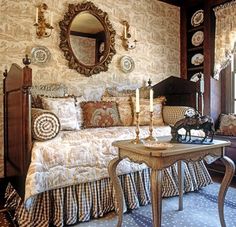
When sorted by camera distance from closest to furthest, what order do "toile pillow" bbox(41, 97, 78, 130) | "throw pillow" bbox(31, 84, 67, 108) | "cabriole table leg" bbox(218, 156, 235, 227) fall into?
"cabriole table leg" bbox(218, 156, 235, 227), "toile pillow" bbox(41, 97, 78, 130), "throw pillow" bbox(31, 84, 67, 108)

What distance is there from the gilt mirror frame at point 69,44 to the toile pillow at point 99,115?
21.4 inches

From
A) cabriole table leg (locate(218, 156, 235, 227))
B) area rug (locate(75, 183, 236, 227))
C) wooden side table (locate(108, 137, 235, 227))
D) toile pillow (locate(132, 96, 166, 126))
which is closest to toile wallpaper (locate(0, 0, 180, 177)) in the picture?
toile pillow (locate(132, 96, 166, 126))

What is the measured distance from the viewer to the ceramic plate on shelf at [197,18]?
3.97m

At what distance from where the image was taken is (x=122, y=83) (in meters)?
3.64

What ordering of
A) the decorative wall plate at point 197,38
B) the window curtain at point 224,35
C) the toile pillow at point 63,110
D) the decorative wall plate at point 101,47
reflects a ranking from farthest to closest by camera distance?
the decorative wall plate at point 197,38 < the window curtain at point 224,35 < the decorative wall plate at point 101,47 < the toile pillow at point 63,110

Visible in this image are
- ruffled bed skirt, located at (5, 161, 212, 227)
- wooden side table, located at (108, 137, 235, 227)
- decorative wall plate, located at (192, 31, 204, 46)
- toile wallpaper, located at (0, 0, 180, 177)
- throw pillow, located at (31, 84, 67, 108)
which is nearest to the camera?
wooden side table, located at (108, 137, 235, 227)

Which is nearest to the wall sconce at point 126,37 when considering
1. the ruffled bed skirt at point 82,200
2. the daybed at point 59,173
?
the daybed at point 59,173

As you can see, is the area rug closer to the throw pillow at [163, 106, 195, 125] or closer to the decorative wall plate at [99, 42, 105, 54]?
the throw pillow at [163, 106, 195, 125]

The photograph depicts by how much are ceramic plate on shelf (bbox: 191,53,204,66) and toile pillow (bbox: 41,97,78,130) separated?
2.31 metres

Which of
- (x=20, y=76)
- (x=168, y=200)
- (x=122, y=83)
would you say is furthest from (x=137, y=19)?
(x=168, y=200)

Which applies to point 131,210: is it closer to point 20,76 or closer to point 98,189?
point 98,189

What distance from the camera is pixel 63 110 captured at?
257cm

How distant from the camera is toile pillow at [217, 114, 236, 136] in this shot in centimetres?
343

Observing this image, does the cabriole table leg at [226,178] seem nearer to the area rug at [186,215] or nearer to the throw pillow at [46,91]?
the area rug at [186,215]
